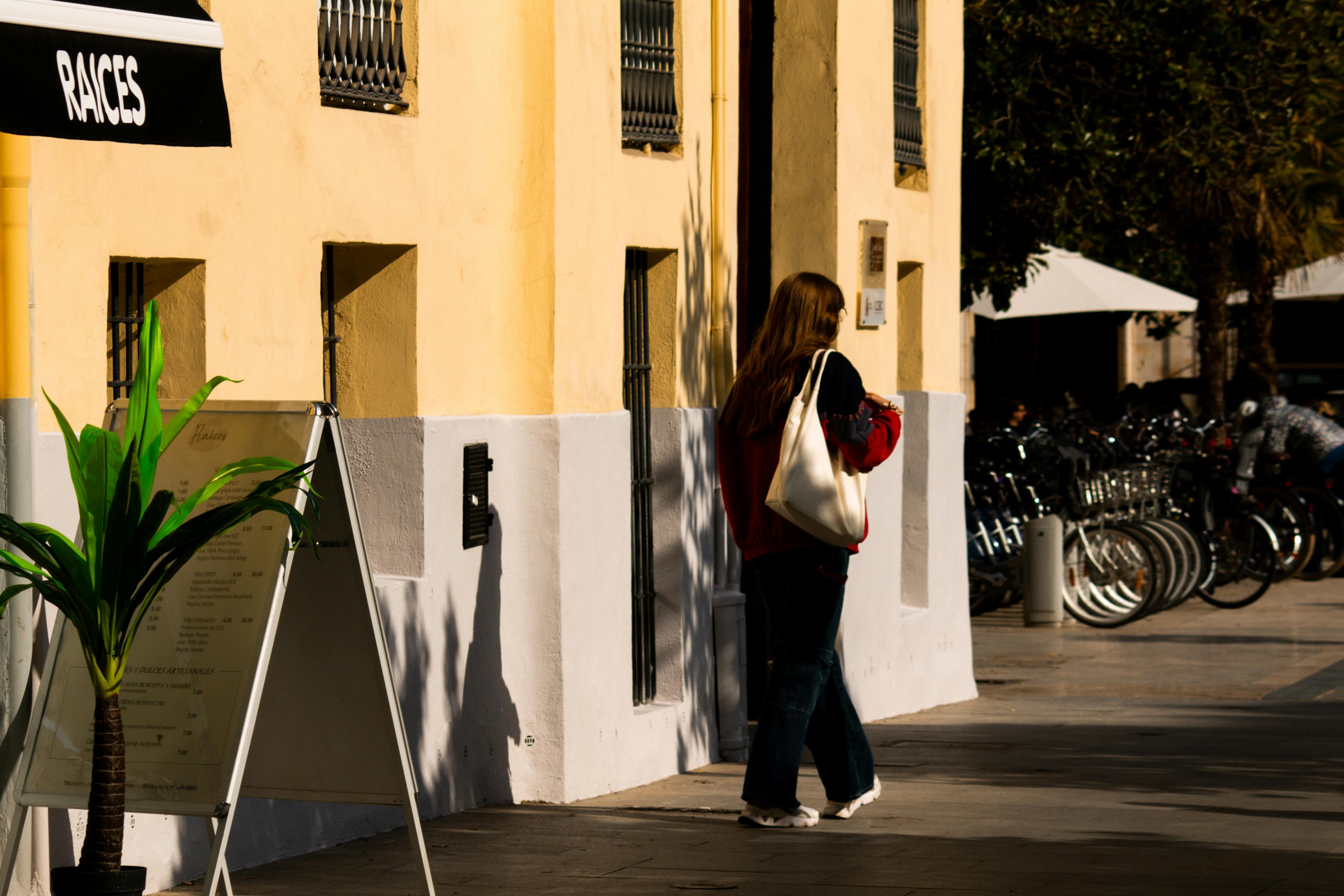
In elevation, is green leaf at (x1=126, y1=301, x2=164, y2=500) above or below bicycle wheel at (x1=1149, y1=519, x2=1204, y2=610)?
above

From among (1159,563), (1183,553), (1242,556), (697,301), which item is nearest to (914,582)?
(697,301)

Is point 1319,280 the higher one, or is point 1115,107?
point 1115,107

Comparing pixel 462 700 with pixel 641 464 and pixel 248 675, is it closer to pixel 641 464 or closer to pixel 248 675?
pixel 641 464

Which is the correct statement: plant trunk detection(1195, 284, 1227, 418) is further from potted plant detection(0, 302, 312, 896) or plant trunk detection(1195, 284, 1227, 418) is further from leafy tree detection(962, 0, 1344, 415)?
potted plant detection(0, 302, 312, 896)

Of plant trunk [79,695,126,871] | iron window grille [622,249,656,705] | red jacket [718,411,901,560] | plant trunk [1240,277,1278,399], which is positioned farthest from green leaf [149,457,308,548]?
plant trunk [1240,277,1278,399]

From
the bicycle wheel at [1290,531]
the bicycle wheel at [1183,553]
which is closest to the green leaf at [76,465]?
the bicycle wheel at [1183,553]

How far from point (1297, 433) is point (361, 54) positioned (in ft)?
44.8

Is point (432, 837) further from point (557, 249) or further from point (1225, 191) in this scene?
point (1225, 191)

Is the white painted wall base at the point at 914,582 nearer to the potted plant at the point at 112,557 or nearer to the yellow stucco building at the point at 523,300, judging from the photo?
the yellow stucco building at the point at 523,300

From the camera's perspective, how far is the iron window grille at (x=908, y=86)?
1211 centimetres

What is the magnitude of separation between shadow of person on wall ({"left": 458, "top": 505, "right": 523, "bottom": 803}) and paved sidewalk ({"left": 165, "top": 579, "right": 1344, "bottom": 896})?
0.53 feet

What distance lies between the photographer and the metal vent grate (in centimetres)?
826

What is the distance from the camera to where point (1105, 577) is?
16.3 metres

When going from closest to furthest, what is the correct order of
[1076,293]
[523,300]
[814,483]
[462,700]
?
1. [814,483]
2. [462,700]
3. [523,300]
4. [1076,293]
